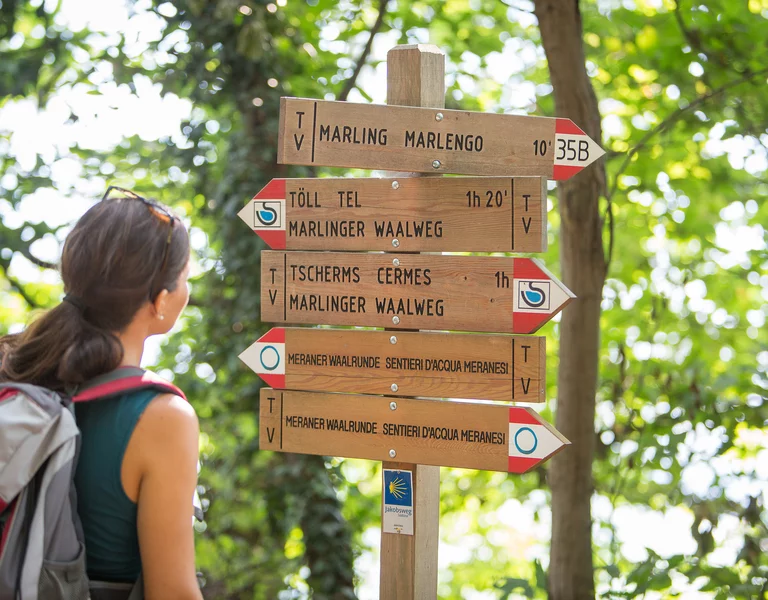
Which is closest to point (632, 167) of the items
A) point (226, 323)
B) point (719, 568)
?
point (719, 568)

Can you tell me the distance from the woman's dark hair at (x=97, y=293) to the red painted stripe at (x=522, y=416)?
94 cm

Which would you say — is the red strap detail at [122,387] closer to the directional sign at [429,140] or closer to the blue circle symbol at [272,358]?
the blue circle symbol at [272,358]

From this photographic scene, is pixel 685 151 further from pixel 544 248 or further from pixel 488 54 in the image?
pixel 544 248

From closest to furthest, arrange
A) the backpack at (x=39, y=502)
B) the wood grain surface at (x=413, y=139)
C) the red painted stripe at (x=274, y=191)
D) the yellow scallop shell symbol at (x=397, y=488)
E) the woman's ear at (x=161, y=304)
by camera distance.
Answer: the backpack at (x=39, y=502) < the woman's ear at (x=161, y=304) < the wood grain surface at (x=413, y=139) < the yellow scallop shell symbol at (x=397, y=488) < the red painted stripe at (x=274, y=191)

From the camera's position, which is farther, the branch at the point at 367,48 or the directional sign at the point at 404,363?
the branch at the point at 367,48

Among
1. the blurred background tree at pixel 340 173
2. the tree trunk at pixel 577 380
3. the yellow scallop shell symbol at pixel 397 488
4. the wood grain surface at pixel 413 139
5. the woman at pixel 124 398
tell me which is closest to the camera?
the woman at pixel 124 398

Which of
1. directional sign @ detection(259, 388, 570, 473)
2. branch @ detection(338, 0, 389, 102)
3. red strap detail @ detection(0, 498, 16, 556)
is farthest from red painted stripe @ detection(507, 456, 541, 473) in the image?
branch @ detection(338, 0, 389, 102)

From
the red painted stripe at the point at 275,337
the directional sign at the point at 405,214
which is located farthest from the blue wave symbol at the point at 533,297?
the red painted stripe at the point at 275,337

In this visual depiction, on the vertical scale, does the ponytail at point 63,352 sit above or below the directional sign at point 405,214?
below

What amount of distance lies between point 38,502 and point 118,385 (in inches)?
10.1

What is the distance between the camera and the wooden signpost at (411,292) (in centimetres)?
203

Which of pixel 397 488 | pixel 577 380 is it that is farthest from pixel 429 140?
pixel 577 380

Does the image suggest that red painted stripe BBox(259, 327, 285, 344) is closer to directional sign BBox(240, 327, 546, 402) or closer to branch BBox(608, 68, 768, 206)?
directional sign BBox(240, 327, 546, 402)

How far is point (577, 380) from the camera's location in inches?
126
